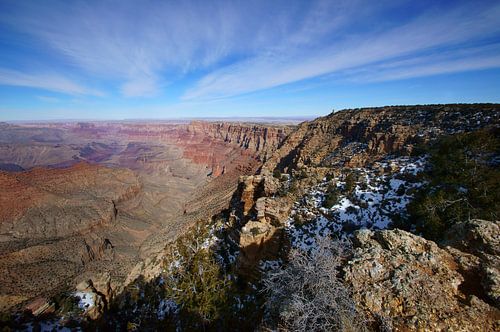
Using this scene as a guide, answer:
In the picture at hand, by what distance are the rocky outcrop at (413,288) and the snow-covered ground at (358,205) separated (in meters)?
8.54

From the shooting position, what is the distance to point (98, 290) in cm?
2409

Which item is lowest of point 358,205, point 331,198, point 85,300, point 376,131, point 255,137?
point 85,300

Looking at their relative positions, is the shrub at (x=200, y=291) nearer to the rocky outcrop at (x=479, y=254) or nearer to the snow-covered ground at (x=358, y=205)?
the snow-covered ground at (x=358, y=205)

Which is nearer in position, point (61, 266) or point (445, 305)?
point (445, 305)

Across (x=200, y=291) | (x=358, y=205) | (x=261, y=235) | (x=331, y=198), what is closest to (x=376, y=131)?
(x=358, y=205)

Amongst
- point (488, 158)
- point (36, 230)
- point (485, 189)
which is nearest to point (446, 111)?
point (488, 158)

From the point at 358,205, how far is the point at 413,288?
14.7 meters

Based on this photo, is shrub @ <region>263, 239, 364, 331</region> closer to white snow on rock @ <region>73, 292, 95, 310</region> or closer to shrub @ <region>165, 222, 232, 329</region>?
shrub @ <region>165, 222, 232, 329</region>

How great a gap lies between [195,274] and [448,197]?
63.2 ft

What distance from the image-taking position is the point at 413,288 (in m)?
6.46

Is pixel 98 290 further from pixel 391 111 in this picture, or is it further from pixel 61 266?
pixel 391 111

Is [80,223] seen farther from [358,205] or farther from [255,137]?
[255,137]

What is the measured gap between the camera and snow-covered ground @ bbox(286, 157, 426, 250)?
1820 centimetres

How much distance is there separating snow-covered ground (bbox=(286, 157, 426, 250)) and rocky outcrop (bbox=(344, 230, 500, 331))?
854 cm
